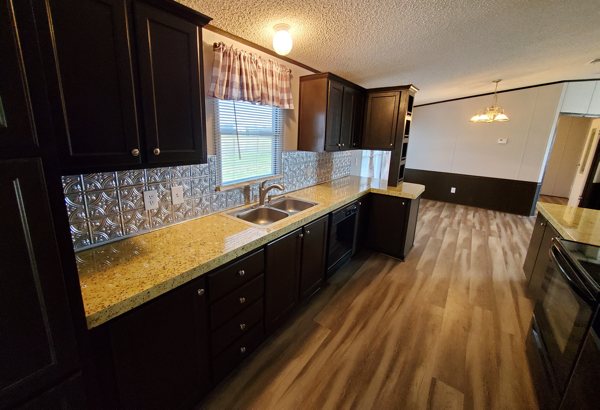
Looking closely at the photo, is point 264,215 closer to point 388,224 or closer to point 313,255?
point 313,255

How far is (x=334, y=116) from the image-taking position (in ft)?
9.27

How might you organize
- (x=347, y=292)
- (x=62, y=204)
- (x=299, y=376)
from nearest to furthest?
(x=62, y=204)
(x=299, y=376)
(x=347, y=292)

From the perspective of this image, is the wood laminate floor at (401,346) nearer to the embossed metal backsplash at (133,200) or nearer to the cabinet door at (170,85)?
the embossed metal backsplash at (133,200)

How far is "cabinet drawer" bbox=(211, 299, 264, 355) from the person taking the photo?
4.85ft

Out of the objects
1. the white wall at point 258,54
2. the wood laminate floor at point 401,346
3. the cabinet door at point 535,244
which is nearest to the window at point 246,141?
the white wall at point 258,54

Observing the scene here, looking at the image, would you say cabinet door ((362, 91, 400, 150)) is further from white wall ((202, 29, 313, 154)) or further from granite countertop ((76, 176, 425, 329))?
granite countertop ((76, 176, 425, 329))

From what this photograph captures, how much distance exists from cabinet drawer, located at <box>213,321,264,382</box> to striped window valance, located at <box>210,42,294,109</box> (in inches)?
65.8

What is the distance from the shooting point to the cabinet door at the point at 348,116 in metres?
3.01

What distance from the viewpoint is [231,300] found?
59.1 inches

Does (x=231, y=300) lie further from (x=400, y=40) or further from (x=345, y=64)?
(x=345, y=64)

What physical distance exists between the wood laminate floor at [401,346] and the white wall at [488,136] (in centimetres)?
327

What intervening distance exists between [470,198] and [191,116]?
6.52 metres

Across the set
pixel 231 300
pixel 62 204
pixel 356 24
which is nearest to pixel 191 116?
pixel 62 204

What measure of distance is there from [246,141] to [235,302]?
4.50ft
